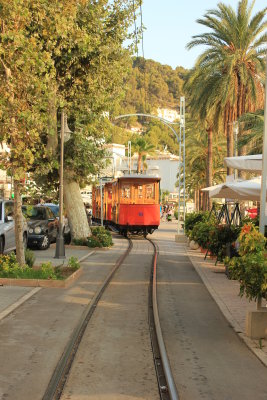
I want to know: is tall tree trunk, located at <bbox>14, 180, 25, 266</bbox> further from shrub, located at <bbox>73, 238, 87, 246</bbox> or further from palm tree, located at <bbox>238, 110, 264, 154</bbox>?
palm tree, located at <bbox>238, 110, 264, 154</bbox>

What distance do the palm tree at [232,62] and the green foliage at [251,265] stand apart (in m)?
20.5

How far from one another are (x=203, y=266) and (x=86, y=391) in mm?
13619

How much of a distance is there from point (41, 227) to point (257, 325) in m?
15.7

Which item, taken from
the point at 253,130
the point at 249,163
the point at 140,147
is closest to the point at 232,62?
the point at 253,130

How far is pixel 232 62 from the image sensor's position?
2802cm

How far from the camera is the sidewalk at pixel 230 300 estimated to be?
843 cm

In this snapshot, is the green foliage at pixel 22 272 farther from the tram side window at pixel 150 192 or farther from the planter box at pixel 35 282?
the tram side window at pixel 150 192

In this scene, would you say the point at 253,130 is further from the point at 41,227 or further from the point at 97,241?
the point at 41,227

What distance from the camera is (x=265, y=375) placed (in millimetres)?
6883

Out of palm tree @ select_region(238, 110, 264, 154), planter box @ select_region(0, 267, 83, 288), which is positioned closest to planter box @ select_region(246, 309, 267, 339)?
planter box @ select_region(0, 267, 83, 288)

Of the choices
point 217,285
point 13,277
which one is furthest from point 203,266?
point 13,277

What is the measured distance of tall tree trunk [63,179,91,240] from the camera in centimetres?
2622

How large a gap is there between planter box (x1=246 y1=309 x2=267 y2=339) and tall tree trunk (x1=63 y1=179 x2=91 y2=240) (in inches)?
703

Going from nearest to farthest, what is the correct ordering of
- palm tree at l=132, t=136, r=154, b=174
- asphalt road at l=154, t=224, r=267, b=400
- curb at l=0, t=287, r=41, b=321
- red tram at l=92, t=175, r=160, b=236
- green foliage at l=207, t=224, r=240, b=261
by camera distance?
1. asphalt road at l=154, t=224, r=267, b=400
2. curb at l=0, t=287, r=41, b=321
3. green foliage at l=207, t=224, r=240, b=261
4. red tram at l=92, t=175, r=160, b=236
5. palm tree at l=132, t=136, r=154, b=174
